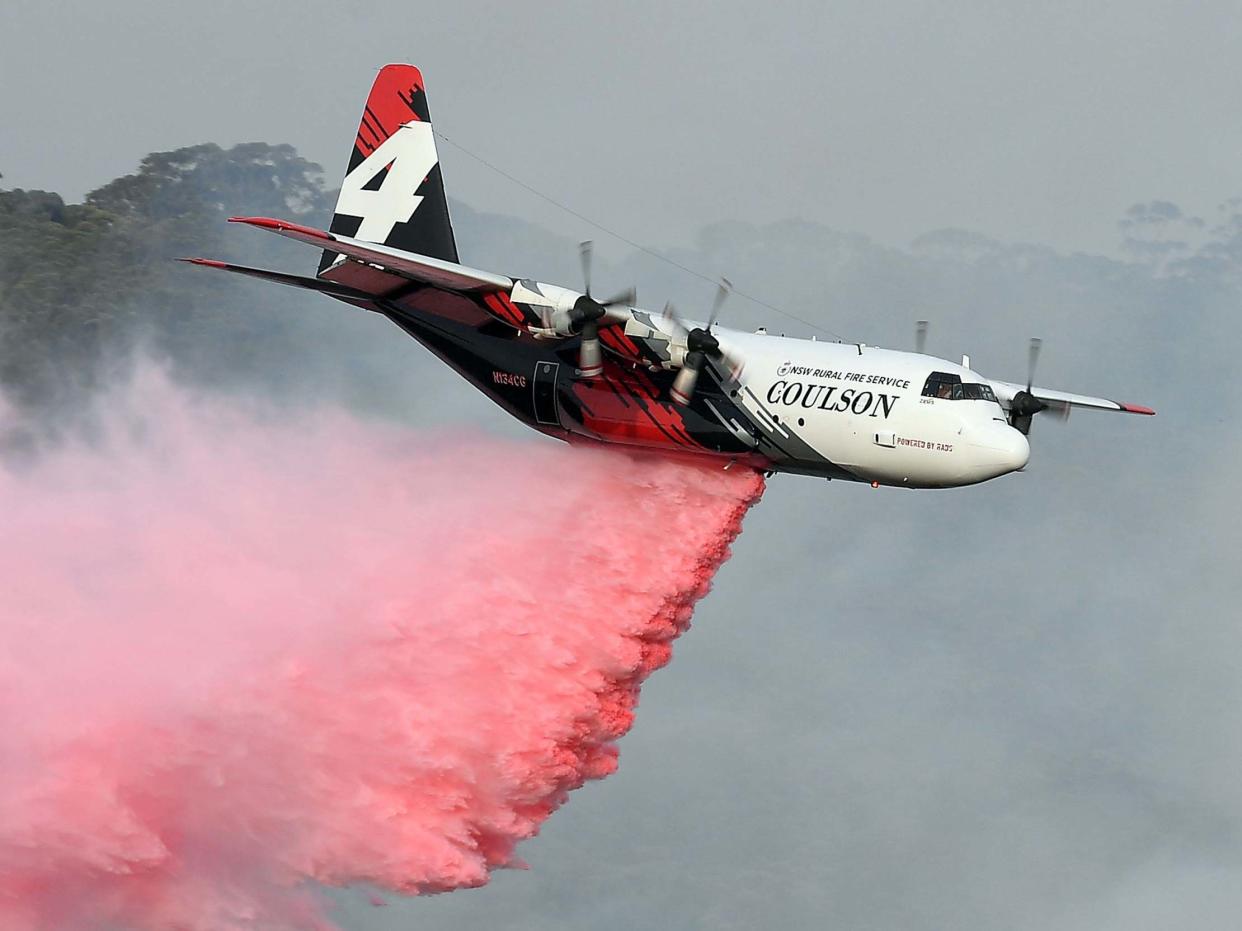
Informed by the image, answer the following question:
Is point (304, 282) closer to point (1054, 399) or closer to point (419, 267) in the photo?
point (419, 267)

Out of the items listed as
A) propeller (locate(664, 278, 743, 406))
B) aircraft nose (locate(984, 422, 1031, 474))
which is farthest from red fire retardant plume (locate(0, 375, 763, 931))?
aircraft nose (locate(984, 422, 1031, 474))

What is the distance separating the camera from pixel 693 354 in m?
25.1

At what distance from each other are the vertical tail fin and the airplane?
244 cm

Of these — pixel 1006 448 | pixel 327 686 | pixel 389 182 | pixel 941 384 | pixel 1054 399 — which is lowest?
pixel 327 686

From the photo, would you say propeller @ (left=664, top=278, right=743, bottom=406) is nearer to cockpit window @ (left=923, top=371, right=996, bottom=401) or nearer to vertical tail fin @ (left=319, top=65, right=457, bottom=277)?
cockpit window @ (left=923, top=371, right=996, bottom=401)

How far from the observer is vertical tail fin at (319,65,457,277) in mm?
30438

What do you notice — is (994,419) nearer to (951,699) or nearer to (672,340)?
(672,340)

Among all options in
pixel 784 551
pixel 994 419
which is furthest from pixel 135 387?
pixel 784 551

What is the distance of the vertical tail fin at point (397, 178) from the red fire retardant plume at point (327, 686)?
531 cm

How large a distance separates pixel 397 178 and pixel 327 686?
9795mm

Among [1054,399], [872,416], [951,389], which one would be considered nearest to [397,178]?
[872,416]

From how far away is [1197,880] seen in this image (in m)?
81.1

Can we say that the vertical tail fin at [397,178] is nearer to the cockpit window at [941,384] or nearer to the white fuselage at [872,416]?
the white fuselage at [872,416]

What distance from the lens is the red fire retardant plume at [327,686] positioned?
24.0m
